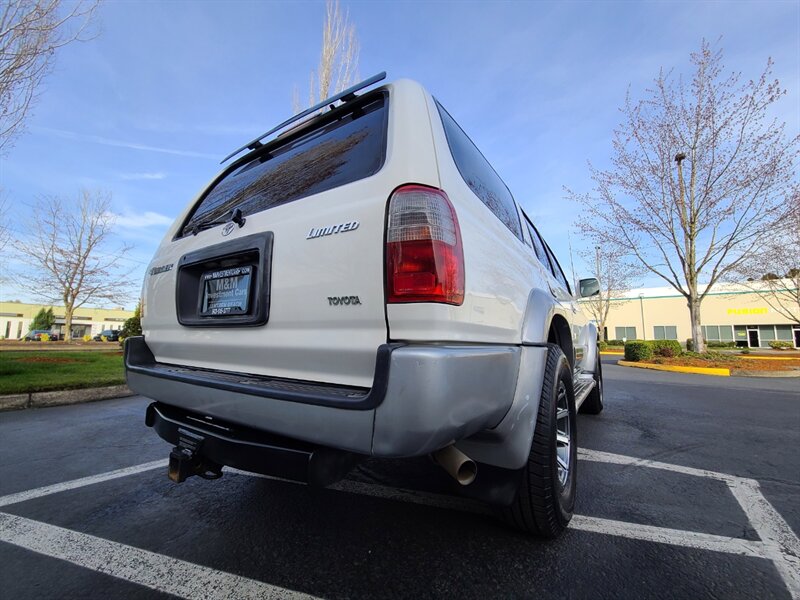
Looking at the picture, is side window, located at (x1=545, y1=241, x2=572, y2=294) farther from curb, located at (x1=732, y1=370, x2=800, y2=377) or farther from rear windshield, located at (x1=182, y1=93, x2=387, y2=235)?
curb, located at (x1=732, y1=370, x2=800, y2=377)

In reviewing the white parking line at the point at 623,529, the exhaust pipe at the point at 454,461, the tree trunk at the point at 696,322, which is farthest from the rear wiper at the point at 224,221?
the tree trunk at the point at 696,322

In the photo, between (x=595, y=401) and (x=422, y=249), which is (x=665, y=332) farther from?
(x=422, y=249)

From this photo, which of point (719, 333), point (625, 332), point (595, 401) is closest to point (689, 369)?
A: point (595, 401)

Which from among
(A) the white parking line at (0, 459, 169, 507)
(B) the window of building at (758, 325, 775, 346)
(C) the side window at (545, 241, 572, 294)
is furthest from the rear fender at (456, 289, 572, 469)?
(B) the window of building at (758, 325, 775, 346)

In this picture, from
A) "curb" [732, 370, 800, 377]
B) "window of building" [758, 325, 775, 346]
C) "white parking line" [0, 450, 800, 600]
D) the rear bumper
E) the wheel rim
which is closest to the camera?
the rear bumper

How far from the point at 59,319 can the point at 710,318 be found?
295 feet

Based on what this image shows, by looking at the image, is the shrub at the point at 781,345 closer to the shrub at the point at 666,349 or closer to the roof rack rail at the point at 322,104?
the shrub at the point at 666,349

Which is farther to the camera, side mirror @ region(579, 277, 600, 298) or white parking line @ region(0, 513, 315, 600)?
side mirror @ region(579, 277, 600, 298)

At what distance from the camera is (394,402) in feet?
3.80

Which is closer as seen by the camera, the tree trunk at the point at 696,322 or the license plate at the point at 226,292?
the license plate at the point at 226,292

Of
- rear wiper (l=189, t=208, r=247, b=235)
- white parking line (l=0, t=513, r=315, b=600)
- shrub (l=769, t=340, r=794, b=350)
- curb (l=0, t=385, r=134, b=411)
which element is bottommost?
white parking line (l=0, t=513, r=315, b=600)

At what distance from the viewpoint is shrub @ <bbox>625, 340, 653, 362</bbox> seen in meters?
15.5

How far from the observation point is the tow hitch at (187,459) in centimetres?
165

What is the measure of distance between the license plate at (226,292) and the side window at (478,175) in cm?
108
